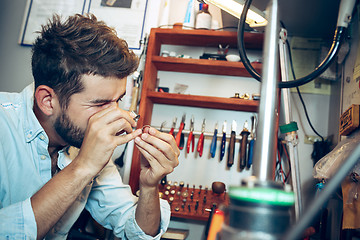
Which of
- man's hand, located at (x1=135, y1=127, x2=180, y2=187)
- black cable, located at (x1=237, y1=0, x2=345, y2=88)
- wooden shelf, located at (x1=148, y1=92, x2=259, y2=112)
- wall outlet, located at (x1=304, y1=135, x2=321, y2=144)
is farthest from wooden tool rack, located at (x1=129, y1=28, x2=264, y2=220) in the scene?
black cable, located at (x1=237, y1=0, x2=345, y2=88)

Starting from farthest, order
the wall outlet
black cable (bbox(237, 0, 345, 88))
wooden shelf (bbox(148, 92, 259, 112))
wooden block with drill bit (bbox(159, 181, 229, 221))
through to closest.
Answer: the wall outlet
wooden shelf (bbox(148, 92, 259, 112))
wooden block with drill bit (bbox(159, 181, 229, 221))
black cable (bbox(237, 0, 345, 88))

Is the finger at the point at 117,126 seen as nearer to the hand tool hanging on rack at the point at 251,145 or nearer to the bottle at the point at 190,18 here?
the hand tool hanging on rack at the point at 251,145

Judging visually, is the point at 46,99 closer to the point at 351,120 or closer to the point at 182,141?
the point at 182,141

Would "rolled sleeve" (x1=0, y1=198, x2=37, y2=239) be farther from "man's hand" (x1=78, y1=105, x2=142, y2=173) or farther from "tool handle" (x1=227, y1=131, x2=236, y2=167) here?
"tool handle" (x1=227, y1=131, x2=236, y2=167)

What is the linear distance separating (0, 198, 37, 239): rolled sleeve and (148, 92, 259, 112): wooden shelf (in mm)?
1015

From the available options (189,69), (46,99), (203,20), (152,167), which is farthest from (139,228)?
(203,20)

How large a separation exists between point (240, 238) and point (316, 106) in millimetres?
1678

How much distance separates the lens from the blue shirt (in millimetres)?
945

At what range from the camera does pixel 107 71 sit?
40.5 inches

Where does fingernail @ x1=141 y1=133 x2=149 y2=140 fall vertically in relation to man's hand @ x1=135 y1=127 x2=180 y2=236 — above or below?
above

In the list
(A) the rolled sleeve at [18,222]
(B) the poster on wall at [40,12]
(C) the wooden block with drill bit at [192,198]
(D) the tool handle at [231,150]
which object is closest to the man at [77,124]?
(A) the rolled sleeve at [18,222]

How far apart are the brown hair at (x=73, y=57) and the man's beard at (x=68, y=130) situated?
0.05 m

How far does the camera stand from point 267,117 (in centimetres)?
28

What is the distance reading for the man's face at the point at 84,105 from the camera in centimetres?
100
